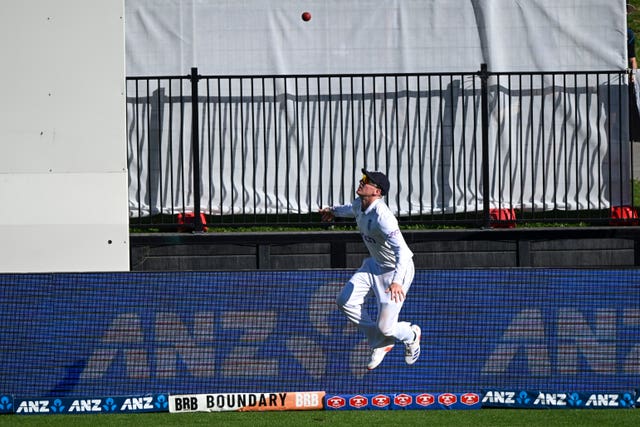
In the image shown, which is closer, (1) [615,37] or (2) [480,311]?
(2) [480,311]

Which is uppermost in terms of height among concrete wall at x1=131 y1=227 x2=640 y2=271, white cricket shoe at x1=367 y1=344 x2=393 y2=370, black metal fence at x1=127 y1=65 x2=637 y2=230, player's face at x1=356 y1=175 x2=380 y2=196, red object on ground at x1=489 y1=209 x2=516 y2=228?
black metal fence at x1=127 y1=65 x2=637 y2=230

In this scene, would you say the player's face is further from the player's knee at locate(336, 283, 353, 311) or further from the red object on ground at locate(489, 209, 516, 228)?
the red object on ground at locate(489, 209, 516, 228)

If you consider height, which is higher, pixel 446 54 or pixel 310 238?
pixel 446 54

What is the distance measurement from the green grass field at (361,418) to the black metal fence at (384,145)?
3368 millimetres

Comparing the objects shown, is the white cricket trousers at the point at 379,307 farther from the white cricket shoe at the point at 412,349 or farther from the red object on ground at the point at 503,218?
the red object on ground at the point at 503,218

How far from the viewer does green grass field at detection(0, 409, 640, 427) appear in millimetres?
10359

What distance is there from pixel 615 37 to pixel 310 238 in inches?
174

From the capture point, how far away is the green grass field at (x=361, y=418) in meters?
10.4

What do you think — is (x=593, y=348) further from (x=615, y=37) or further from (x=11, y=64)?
(x=11, y=64)

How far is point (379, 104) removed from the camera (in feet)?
46.8

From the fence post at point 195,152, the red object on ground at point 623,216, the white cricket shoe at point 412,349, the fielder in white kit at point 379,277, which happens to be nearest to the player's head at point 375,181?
the fielder in white kit at point 379,277

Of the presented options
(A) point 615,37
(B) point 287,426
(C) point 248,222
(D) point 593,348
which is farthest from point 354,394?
(A) point 615,37

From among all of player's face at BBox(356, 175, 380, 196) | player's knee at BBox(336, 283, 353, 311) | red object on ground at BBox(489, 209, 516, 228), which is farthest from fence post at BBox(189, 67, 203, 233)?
red object on ground at BBox(489, 209, 516, 228)

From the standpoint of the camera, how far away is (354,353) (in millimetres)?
11273
